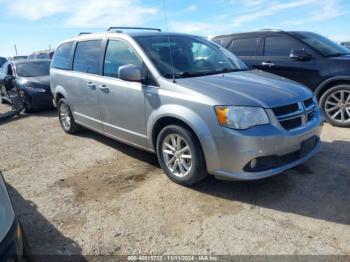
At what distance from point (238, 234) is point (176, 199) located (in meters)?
0.87

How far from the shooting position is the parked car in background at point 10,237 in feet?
5.39

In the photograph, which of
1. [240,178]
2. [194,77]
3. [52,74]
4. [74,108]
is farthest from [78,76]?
[240,178]

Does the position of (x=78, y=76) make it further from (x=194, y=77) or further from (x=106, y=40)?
(x=194, y=77)

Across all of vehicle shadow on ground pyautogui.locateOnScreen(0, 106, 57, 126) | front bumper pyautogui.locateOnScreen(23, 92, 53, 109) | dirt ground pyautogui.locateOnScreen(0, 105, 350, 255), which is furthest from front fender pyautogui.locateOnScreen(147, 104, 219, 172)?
front bumper pyautogui.locateOnScreen(23, 92, 53, 109)

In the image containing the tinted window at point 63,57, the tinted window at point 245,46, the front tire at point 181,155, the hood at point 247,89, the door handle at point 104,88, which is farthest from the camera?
the tinted window at point 245,46

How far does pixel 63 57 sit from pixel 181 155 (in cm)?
353

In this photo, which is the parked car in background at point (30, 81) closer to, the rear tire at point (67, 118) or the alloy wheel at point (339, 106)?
the rear tire at point (67, 118)

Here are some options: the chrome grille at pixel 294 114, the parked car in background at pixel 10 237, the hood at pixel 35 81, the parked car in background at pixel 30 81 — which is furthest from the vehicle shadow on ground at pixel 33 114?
the parked car in background at pixel 10 237

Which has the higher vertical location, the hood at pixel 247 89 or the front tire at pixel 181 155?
the hood at pixel 247 89

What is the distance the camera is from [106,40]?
4.74 meters

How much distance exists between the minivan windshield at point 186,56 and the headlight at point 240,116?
89 centimetres

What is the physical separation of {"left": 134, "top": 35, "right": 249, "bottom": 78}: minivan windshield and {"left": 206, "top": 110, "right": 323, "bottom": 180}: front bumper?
1.11 m

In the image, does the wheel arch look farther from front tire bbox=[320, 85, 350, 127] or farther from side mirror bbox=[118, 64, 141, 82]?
side mirror bbox=[118, 64, 141, 82]

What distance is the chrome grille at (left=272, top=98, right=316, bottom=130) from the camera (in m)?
3.37
